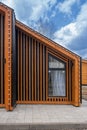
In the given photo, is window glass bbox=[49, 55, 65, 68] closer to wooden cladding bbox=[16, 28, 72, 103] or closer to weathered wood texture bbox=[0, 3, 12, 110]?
wooden cladding bbox=[16, 28, 72, 103]

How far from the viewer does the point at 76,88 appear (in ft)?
44.9

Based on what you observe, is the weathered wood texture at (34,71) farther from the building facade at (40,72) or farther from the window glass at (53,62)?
the window glass at (53,62)

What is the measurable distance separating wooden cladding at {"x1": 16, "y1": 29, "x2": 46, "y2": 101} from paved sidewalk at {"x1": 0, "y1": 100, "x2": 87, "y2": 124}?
2.97 ft

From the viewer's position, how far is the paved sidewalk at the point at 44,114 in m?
10.0

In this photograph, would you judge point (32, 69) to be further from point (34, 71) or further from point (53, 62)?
point (53, 62)

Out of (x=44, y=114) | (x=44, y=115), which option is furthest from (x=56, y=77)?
(x=44, y=115)

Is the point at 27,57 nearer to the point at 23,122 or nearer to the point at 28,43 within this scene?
the point at 28,43

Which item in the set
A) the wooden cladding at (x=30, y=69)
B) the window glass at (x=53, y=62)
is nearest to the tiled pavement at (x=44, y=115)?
the wooden cladding at (x=30, y=69)

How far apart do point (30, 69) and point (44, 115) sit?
3574 millimetres

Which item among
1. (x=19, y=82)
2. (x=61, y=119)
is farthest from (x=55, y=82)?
(x=61, y=119)

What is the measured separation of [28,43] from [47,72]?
5.01ft

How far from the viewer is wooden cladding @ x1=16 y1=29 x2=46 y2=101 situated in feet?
46.6

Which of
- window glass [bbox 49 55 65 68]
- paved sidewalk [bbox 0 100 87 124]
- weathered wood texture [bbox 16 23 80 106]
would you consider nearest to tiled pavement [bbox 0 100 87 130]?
paved sidewalk [bbox 0 100 87 124]

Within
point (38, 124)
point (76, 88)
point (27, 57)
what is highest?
point (27, 57)
